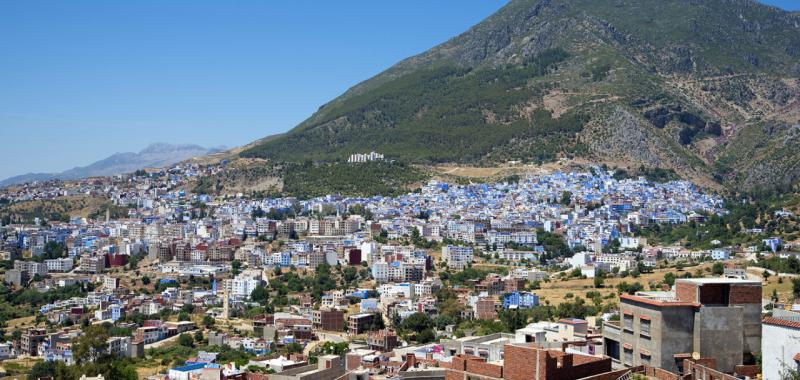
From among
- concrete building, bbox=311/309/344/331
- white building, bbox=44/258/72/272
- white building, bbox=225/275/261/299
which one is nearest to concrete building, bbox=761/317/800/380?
concrete building, bbox=311/309/344/331

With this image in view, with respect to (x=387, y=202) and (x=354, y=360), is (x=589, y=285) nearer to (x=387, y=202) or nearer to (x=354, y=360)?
(x=354, y=360)

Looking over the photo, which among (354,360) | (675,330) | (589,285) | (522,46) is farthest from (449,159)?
(675,330)

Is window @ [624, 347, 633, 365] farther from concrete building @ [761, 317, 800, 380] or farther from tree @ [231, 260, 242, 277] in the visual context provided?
tree @ [231, 260, 242, 277]

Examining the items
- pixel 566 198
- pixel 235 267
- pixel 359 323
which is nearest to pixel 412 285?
pixel 359 323

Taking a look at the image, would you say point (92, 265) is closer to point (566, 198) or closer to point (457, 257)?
point (457, 257)

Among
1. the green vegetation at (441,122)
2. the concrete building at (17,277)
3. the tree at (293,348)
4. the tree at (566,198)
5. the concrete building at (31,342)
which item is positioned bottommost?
the concrete building at (31,342)

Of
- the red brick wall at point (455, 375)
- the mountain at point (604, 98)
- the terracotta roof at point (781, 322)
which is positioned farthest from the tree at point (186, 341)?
the mountain at point (604, 98)

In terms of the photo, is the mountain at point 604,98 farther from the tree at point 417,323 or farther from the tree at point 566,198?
the tree at point 417,323
